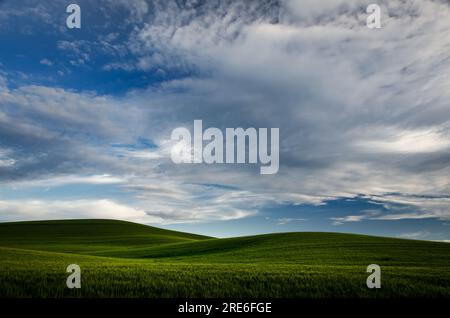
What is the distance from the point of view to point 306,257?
27.0 metres

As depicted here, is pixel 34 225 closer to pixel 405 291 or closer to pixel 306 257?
pixel 306 257

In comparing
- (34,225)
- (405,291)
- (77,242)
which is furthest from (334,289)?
(34,225)

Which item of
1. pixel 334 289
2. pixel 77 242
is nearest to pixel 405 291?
pixel 334 289

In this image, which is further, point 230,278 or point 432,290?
point 230,278

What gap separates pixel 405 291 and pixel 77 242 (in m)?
62.4

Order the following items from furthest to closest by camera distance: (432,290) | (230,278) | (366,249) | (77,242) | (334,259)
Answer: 1. (77,242)
2. (366,249)
3. (334,259)
4. (230,278)
5. (432,290)

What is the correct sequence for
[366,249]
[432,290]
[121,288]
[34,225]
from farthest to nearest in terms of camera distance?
[34,225], [366,249], [432,290], [121,288]

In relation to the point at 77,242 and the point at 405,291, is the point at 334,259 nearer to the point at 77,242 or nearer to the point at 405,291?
the point at 405,291

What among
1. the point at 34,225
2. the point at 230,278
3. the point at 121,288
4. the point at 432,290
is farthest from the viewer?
the point at 34,225

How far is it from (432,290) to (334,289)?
373cm

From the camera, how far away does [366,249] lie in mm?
31391
